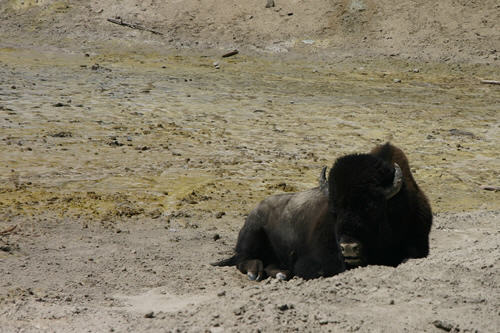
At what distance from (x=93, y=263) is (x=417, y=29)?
23.2 metres

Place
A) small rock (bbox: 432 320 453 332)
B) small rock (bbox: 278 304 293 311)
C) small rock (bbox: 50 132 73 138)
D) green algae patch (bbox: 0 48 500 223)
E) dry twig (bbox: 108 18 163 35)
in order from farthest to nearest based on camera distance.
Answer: dry twig (bbox: 108 18 163 35), small rock (bbox: 50 132 73 138), green algae patch (bbox: 0 48 500 223), small rock (bbox: 278 304 293 311), small rock (bbox: 432 320 453 332)

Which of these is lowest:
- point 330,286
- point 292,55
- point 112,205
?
point 292,55

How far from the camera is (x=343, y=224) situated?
718 centimetres

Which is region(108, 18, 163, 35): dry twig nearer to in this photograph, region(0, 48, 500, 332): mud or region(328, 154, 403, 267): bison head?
region(0, 48, 500, 332): mud

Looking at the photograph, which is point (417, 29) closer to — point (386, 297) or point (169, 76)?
point (169, 76)

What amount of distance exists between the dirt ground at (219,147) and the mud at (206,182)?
0.04 m

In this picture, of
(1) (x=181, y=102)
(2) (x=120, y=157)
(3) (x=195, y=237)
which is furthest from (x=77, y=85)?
(3) (x=195, y=237)

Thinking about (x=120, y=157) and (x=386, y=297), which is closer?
(x=386, y=297)

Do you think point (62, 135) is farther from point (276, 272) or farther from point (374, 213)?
point (374, 213)

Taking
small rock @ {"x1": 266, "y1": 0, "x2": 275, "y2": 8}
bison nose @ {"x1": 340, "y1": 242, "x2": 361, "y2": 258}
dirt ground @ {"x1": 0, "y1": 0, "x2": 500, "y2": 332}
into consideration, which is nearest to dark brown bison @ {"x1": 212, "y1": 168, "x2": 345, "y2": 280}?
dirt ground @ {"x1": 0, "y1": 0, "x2": 500, "y2": 332}

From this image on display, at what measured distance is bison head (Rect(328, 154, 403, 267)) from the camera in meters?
7.16

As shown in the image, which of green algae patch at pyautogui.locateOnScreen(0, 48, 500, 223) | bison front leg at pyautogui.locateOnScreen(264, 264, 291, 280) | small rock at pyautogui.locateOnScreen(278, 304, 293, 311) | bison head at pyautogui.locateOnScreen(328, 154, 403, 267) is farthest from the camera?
green algae patch at pyautogui.locateOnScreen(0, 48, 500, 223)

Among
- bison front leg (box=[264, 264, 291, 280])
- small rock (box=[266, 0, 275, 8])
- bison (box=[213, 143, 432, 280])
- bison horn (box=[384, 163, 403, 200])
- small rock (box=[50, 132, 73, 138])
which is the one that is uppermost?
bison horn (box=[384, 163, 403, 200])

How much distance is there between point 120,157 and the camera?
1352cm
